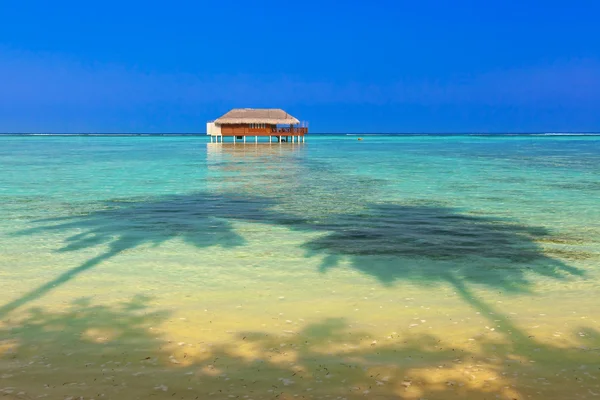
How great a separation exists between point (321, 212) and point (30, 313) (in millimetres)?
7849

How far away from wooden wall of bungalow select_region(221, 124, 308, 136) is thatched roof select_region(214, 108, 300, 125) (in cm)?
128

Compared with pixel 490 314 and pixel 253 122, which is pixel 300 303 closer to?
pixel 490 314

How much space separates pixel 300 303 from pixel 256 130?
5804cm

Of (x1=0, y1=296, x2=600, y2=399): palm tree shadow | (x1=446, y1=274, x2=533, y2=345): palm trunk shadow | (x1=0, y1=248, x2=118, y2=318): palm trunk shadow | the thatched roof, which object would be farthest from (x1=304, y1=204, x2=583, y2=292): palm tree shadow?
the thatched roof

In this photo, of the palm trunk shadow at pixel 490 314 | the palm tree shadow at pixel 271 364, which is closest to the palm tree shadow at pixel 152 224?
the palm tree shadow at pixel 271 364

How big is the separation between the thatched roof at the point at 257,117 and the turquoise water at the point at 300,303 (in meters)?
50.1

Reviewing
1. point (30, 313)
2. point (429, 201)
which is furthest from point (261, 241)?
point (429, 201)

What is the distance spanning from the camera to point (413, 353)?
14.7 ft

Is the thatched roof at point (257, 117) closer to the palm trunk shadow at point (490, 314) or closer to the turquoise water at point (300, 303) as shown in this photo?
the turquoise water at point (300, 303)

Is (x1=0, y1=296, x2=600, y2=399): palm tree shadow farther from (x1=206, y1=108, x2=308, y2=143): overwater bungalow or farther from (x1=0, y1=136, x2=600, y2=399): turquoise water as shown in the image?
(x1=206, y1=108, x2=308, y2=143): overwater bungalow

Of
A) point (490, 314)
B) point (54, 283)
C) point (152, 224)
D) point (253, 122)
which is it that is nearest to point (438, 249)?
point (490, 314)

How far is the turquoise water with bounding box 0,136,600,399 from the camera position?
399 cm

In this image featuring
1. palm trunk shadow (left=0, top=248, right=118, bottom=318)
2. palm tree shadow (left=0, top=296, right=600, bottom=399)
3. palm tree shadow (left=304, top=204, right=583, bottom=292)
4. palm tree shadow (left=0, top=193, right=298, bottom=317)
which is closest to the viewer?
palm tree shadow (left=0, top=296, right=600, bottom=399)

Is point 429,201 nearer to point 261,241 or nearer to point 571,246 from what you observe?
point 571,246
